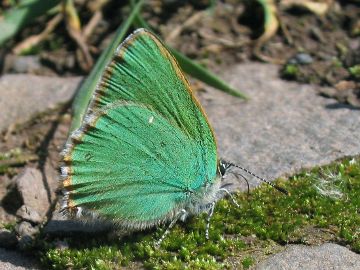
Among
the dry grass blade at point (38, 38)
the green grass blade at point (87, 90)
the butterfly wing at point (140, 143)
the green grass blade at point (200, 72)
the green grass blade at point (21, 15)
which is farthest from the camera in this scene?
the dry grass blade at point (38, 38)

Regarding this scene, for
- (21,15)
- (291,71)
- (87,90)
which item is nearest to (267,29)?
(291,71)

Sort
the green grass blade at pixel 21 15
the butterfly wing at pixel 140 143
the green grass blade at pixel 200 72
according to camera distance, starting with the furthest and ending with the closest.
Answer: the green grass blade at pixel 21 15 → the green grass blade at pixel 200 72 → the butterfly wing at pixel 140 143

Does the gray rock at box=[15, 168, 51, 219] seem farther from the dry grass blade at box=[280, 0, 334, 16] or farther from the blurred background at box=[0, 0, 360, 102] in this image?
the dry grass blade at box=[280, 0, 334, 16]

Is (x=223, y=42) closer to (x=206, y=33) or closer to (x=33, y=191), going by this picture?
(x=206, y=33)

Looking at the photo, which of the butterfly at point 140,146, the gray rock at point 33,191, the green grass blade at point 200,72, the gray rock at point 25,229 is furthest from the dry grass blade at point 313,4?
the gray rock at point 25,229

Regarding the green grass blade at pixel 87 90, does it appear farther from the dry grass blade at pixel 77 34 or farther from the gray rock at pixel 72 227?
the dry grass blade at pixel 77 34

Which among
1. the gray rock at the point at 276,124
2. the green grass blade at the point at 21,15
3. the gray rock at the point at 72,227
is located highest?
the green grass blade at the point at 21,15

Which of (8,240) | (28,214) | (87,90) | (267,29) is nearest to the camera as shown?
(8,240)
